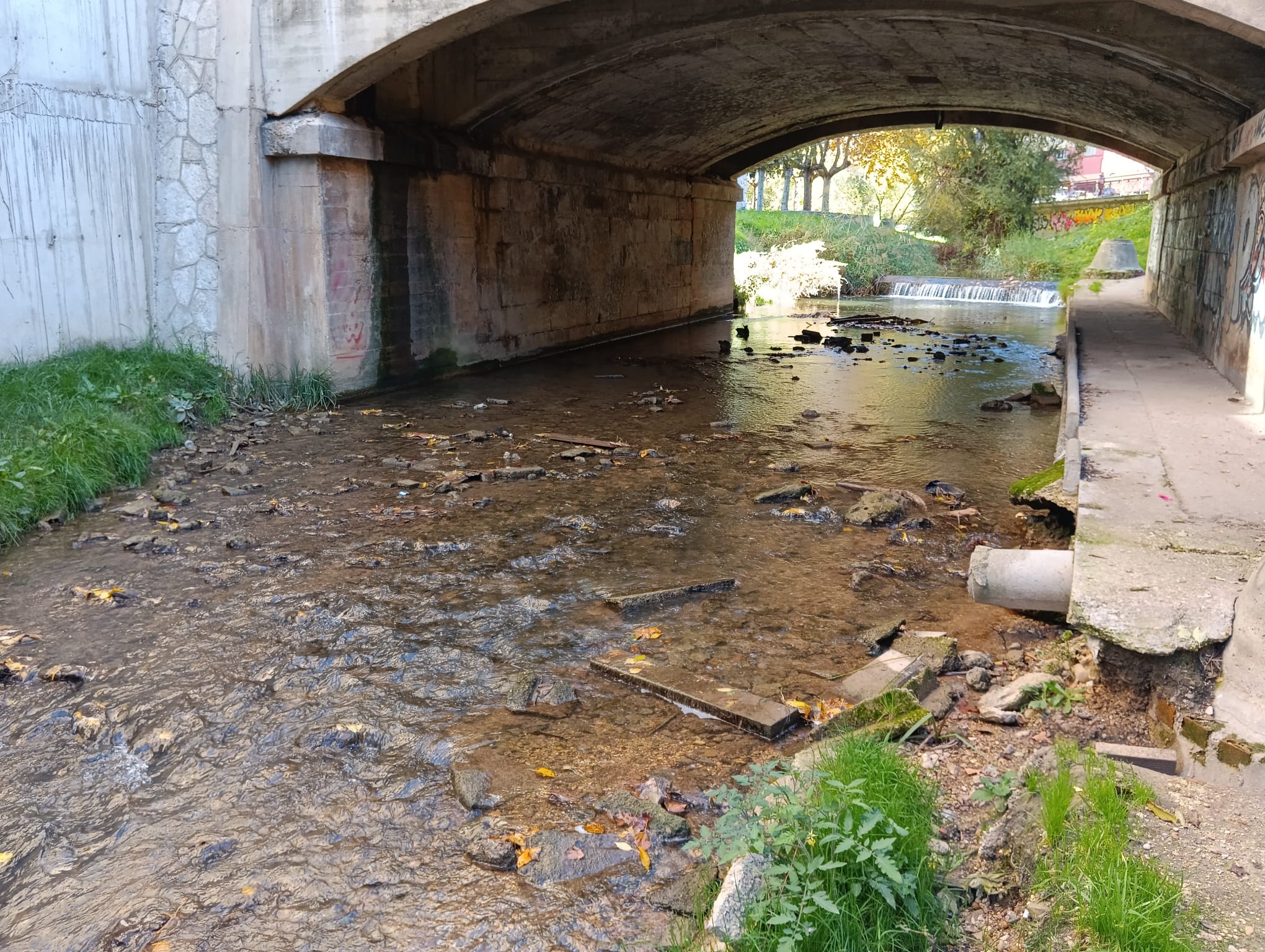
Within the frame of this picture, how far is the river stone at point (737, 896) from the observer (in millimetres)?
2430

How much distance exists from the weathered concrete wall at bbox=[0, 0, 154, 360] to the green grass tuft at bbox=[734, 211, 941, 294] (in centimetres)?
2113

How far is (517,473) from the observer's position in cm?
748

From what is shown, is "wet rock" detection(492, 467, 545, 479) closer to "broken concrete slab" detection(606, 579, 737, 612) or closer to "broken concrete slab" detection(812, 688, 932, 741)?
"broken concrete slab" detection(606, 579, 737, 612)

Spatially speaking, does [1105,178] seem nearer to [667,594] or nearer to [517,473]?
[517,473]

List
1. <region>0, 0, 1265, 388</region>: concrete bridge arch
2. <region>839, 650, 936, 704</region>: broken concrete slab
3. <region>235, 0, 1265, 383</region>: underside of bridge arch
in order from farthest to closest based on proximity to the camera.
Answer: <region>235, 0, 1265, 383</region>: underside of bridge arch
<region>0, 0, 1265, 388</region>: concrete bridge arch
<region>839, 650, 936, 704</region>: broken concrete slab

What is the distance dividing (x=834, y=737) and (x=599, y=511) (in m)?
3.38

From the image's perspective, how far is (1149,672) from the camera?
3.57 metres

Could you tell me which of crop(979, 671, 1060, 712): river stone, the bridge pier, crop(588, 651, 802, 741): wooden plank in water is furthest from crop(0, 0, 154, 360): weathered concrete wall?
crop(979, 671, 1060, 712): river stone

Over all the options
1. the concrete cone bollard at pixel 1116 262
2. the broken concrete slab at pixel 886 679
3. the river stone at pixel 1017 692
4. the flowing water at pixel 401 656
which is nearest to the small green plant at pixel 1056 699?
the river stone at pixel 1017 692

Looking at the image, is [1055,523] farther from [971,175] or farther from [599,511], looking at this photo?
[971,175]

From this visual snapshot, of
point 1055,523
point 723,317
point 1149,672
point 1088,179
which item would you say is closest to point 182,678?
point 1149,672

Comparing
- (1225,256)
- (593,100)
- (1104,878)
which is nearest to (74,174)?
(593,100)

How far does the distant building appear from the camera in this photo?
4134 cm

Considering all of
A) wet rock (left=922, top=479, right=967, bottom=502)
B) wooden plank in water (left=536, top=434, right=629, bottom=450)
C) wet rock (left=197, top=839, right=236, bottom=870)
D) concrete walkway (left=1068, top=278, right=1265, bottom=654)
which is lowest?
wet rock (left=197, top=839, right=236, bottom=870)
